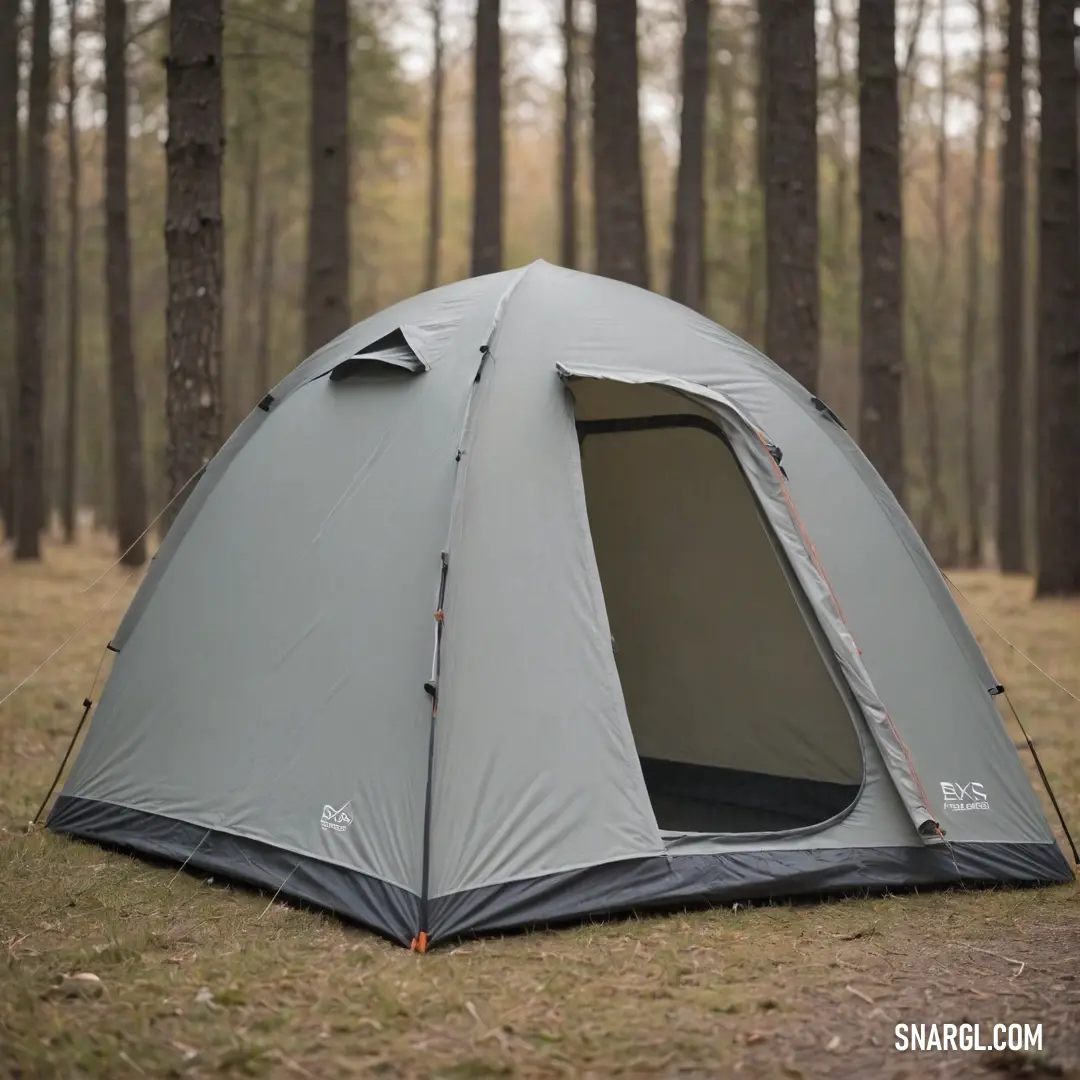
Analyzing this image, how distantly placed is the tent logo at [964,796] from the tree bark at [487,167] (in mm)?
10004

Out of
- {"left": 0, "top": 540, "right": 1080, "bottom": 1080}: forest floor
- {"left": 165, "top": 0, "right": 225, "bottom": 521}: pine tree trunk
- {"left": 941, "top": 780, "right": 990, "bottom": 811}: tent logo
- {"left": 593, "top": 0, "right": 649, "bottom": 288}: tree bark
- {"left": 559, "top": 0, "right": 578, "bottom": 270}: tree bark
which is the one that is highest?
{"left": 559, "top": 0, "right": 578, "bottom": 270}: tree bark

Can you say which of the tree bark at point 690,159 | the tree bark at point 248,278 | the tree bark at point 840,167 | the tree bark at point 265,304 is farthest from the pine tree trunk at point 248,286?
the tree bark at point 840,167

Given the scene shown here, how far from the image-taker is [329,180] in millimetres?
11695

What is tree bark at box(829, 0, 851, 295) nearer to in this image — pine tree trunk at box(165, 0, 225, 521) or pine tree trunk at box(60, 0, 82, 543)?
pine tree trunk at box(60, 0, 82, 543)

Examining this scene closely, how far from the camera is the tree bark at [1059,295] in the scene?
14.1 meters

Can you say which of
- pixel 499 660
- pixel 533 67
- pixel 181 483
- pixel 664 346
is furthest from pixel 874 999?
pixel 533 67

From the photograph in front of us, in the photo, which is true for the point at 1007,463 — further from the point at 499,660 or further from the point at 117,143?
the point at 499,660

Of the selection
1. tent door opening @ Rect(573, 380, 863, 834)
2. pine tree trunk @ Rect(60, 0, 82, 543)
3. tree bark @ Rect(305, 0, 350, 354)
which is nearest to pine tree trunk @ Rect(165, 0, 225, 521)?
tent door opening @ Rect(573, 380, 863, 834)

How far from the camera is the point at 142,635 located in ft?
20.6

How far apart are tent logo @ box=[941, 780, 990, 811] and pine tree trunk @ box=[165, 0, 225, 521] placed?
472 cm

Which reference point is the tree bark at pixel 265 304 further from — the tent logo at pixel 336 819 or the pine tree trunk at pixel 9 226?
the tent logo at pixel 336 819

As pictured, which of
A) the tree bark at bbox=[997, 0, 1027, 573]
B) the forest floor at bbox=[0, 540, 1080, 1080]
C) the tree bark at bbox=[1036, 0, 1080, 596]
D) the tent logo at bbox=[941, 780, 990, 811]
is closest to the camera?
the forest floor at bbox=[0, 540, 1080, 1080]

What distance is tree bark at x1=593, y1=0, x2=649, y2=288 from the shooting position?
460 inches

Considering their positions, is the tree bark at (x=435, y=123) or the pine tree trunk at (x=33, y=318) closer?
the pine tree trunk at (x=33, y=318)
